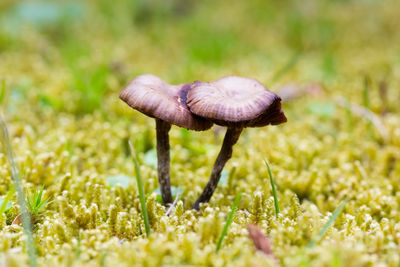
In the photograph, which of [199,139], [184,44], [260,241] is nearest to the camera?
[260,241]

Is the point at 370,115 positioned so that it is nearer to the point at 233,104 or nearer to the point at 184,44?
the point at 233,104

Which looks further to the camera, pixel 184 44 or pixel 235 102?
pixel 184 44

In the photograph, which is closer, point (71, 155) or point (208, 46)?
point (71, 155)

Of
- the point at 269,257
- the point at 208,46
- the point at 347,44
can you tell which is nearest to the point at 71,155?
the point at 269,257

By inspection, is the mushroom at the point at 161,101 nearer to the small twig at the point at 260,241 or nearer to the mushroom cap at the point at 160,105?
the mushroom cap at the point at 160,105

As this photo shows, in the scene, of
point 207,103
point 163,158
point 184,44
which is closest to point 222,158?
point 163,158

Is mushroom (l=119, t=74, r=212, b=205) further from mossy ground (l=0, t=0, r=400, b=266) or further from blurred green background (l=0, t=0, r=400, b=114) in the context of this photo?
blurred green background (l=0, t=0, r=400, b=114)

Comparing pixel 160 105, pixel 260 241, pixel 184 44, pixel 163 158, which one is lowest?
pixel 260 241

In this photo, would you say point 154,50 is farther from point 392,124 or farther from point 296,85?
point 392,124
